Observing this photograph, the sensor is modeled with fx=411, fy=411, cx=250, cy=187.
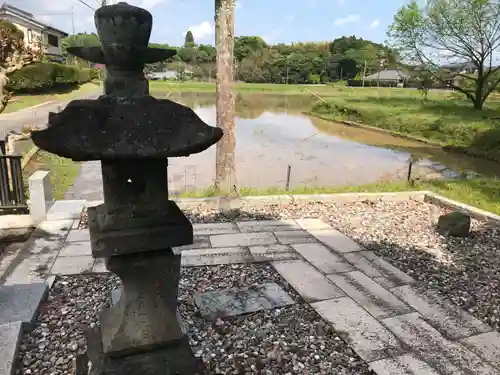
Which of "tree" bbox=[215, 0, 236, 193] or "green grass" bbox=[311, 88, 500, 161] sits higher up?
"tree" bbox=[215, 0, 236, 193]

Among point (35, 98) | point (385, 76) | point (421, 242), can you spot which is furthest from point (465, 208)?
point (385, 76)

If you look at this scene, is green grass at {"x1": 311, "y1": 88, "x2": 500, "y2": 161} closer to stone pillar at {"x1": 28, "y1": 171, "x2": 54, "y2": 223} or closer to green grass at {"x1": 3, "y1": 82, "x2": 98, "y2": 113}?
stone pillar at {"x1": 28, "y1": 171, "x2": 54, "y2": 223}

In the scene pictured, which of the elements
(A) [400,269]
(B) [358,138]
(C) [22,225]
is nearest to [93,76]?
(B) [358,138]

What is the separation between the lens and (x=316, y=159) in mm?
13250

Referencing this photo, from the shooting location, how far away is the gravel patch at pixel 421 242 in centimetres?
377

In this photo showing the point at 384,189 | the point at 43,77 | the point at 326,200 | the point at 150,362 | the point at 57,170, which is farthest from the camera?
the point at 43,77

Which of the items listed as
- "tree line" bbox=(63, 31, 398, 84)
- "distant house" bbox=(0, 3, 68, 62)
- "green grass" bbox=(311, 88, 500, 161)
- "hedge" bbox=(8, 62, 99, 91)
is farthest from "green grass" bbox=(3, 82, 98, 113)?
"tree line" bbox=(63, 31, 398, 84)

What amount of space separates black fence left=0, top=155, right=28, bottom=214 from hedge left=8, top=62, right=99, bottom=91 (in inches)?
687

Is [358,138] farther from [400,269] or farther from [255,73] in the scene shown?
[255,73]

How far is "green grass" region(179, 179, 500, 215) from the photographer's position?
6.91m

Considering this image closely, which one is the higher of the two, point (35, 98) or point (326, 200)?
point (35, 98)

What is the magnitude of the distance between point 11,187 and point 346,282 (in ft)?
14.4

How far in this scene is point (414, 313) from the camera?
3324 mm

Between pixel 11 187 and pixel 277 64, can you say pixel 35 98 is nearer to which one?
pixel 11 187
